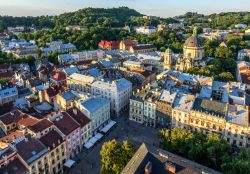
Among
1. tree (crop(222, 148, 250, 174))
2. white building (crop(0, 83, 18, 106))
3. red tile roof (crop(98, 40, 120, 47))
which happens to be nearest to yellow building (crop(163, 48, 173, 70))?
white building (crop(0, 83, 18, 106))

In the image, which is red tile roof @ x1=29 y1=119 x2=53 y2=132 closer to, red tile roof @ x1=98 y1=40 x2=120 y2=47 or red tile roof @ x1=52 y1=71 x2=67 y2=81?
red tile roof @ x1=52 y1=71 x2=67 y2=81

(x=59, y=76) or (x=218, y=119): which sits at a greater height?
(x=59, y=76)

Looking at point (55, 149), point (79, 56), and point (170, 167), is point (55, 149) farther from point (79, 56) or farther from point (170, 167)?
point (79, 56)

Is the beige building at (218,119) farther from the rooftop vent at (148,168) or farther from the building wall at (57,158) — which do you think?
the building wall at (57,158)

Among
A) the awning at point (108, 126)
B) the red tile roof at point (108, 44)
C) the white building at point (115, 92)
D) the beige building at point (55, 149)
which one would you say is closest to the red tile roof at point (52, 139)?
the beige building at point (55, 149)

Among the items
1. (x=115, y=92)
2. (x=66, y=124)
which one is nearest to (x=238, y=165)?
(x=66, y=124)

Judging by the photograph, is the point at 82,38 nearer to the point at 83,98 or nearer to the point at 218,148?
the point at 83,98
